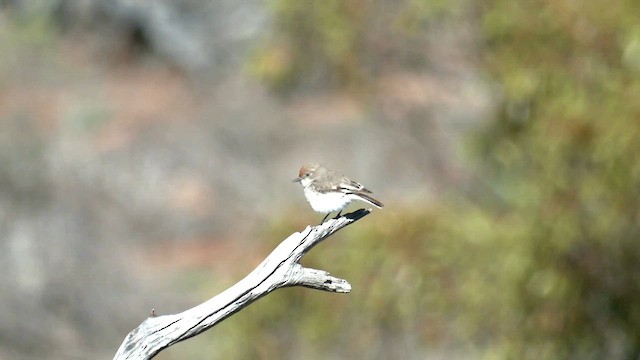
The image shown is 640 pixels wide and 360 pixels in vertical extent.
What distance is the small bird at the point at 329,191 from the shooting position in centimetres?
886

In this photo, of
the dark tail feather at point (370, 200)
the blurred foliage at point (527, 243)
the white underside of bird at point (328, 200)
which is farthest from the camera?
the blurred foliage at point (527, 243)

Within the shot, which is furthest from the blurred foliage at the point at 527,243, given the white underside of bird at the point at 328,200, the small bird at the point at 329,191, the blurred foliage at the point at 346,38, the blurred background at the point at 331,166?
the white underside of bird at the point at 328,200

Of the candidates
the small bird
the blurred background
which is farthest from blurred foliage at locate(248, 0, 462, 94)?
the small bird

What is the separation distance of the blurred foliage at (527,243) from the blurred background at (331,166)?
3cm

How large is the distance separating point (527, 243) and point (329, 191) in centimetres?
517

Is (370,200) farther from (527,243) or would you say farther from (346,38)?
(346,38)

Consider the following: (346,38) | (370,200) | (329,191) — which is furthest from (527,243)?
(346,38)

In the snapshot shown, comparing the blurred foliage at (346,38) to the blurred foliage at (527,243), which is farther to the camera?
the blurred foliage at (346,38)

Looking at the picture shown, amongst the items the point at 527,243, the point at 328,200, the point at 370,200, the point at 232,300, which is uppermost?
the point at 527,243

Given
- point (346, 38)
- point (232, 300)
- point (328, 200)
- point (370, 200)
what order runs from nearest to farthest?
point (232, 300), point (370, 200), point (328, 200), point (346, 38)

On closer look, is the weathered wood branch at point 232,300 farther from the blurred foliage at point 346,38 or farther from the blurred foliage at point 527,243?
the blurred foliage at point 346,38

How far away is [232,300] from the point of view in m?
6.74

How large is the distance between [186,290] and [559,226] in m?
9.87

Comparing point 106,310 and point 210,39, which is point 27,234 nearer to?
Answer: point 106,310
